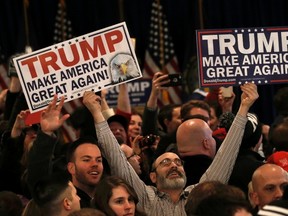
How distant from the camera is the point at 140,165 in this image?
655 centimetres

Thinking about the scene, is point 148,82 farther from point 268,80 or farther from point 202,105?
point 268,80

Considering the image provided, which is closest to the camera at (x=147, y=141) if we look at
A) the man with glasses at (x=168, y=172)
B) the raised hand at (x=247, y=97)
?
the man with glasses at (x=168, y=172)

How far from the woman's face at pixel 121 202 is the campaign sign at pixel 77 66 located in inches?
39.1

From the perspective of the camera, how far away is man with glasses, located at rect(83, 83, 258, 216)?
564 cm

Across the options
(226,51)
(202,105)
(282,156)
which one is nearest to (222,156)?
(282,156)

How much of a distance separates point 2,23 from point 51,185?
6056 millimetres

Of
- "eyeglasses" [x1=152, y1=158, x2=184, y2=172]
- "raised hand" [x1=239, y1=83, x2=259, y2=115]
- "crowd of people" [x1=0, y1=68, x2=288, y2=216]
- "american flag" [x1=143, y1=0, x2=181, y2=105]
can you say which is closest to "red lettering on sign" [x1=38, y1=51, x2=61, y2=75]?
"crowd of people" [x1=0, y1=68, x2=288, y2=216]

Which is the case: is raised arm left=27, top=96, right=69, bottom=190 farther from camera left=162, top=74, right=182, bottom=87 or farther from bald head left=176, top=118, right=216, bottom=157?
camera left=162, top=74, right=182, bottom=87

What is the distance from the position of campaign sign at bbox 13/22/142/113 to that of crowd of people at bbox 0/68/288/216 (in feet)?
0.44

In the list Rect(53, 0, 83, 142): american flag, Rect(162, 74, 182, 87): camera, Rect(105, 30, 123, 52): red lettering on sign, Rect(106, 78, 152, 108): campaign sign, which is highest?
Rect(105, 30, 123, 52): red lettering on sign

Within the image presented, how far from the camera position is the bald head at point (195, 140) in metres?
5.96

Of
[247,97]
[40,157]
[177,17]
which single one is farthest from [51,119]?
[177,17]

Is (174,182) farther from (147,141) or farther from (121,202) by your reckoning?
(147,141)

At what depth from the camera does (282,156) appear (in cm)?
584
